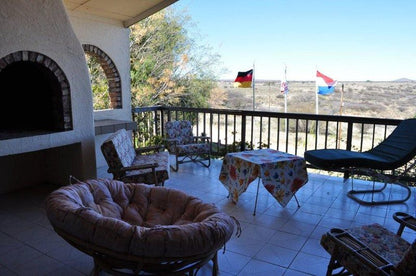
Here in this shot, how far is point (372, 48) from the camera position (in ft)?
52.2

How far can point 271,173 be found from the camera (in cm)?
337

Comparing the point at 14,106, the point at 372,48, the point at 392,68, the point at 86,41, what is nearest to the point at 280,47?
the point at 372,48

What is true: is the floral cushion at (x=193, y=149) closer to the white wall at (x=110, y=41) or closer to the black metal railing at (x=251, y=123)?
the black metal railing at (x=251, y=123)

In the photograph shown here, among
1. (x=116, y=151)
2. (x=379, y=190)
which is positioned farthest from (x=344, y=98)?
(x=116, y=151)

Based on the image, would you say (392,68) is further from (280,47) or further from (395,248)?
(395,248)

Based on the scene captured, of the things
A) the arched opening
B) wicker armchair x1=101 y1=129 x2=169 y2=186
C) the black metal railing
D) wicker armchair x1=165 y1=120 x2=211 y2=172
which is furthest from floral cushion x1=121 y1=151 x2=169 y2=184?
the black metal railing

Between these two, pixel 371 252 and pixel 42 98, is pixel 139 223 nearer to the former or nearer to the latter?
pixel 371 252

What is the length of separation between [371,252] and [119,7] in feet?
14.9

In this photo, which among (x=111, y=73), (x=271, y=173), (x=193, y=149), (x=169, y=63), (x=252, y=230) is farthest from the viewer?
(x=169, y=63)

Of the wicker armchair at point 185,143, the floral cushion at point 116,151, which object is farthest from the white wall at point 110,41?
the floral cushion at point 116,151

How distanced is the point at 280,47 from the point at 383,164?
1446 centimetres

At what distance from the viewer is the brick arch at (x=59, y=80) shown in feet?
10.9

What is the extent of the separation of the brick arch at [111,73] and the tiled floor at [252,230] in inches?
75.7

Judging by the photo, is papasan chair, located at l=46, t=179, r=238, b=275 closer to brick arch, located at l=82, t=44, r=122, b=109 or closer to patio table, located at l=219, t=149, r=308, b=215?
patio table, located at l=219, t=149, r=308, b=215
